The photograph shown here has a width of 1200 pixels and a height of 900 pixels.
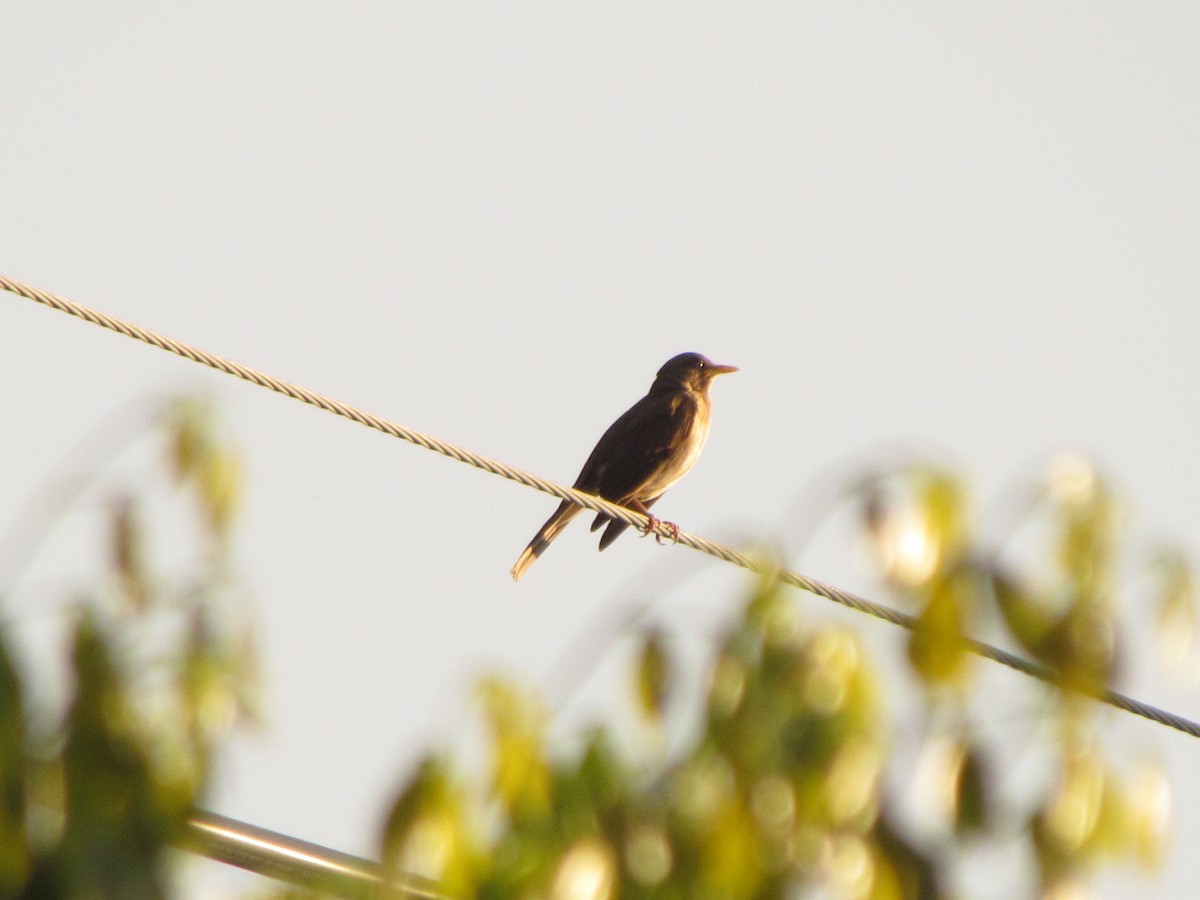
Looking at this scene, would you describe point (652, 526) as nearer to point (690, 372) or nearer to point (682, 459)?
point (682, 459)

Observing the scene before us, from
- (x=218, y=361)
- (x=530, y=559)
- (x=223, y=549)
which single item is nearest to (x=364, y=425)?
(x=218, y=361)

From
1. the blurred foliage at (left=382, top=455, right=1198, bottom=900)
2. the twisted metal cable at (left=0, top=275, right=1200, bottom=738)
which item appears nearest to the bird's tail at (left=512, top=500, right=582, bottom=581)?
the twisted metal cable at (left=0, top=275, right=1200, bottom=738)

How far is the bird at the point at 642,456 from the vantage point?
9391 millimetres

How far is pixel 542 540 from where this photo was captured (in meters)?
9.42

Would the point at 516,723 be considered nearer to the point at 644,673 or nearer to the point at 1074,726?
the point at 644,673

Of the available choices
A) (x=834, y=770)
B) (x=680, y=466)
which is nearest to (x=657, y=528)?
(x=680, y=466)

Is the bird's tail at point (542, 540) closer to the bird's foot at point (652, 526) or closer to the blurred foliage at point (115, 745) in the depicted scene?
the bird's foot at point (652, 526)

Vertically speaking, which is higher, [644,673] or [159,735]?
[644,673]

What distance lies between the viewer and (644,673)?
1.73 meters

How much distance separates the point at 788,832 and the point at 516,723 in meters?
0.33

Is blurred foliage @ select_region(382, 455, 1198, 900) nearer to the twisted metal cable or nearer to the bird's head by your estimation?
the twisted metal cable

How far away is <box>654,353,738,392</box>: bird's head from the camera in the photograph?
1012cm

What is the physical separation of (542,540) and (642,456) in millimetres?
796

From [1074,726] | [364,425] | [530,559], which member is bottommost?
[530,559]
